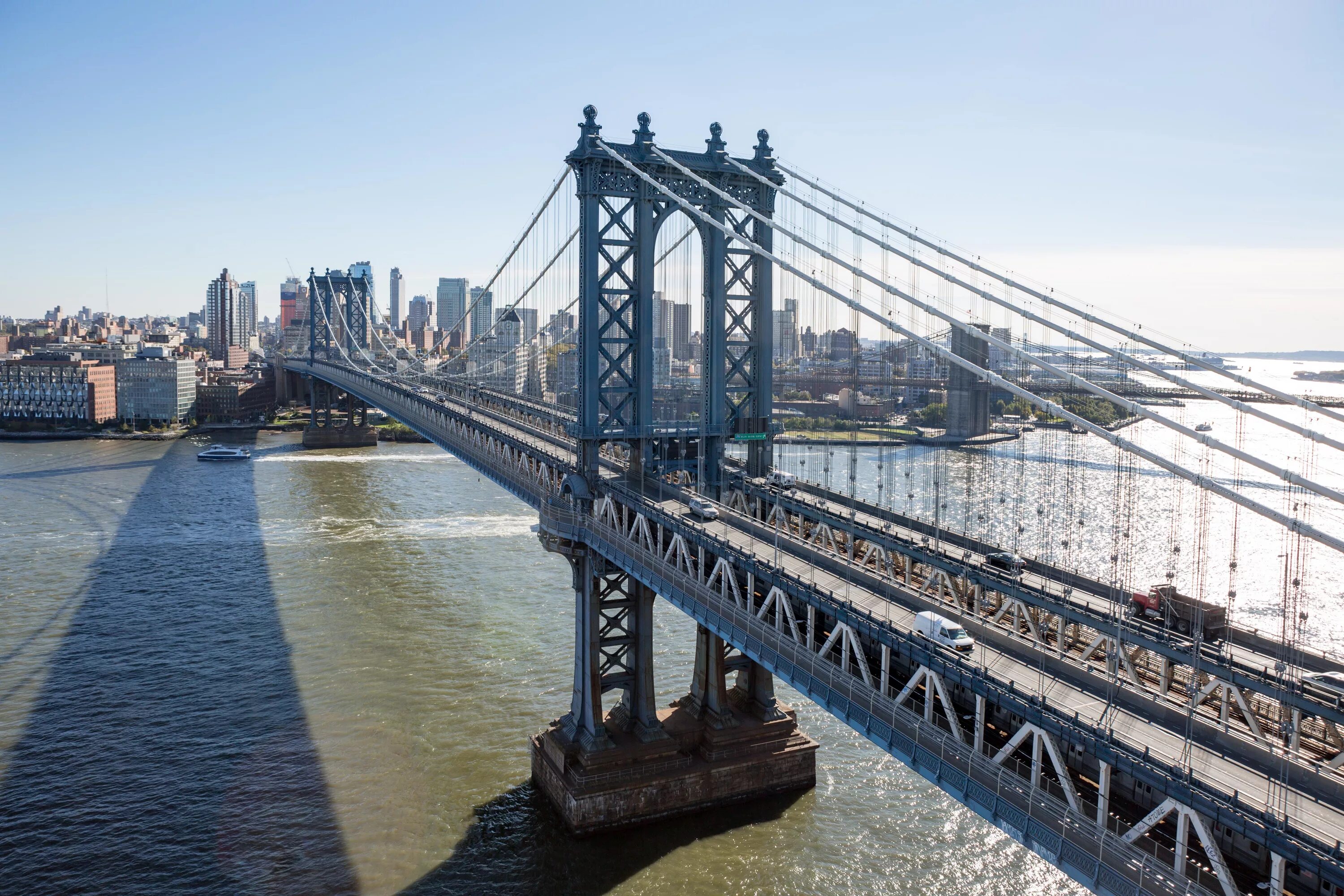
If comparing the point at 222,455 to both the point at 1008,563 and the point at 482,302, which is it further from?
the point at 1008,563

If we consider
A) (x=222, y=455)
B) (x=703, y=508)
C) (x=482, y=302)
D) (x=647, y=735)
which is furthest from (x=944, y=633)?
(x=222, y=455)

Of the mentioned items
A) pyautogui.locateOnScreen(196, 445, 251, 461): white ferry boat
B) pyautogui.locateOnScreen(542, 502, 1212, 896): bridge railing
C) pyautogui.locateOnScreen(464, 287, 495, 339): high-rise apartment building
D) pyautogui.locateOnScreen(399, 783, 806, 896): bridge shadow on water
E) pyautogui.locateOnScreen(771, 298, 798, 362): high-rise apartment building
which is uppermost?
pyautogui.locateOnScreen(464, 287, 495, 339): high-rise apartment building

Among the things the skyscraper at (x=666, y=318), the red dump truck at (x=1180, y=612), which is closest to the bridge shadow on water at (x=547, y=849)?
the red dump truck at (x=1180, y=612)

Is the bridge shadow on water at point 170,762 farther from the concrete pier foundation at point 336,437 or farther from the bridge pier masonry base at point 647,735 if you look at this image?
the concrete pier foundation at point 336,437

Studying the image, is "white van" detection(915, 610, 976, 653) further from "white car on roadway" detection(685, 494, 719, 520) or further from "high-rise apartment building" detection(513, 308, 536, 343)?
"high-rise apartment building" detection(513, 308, 536, 343)

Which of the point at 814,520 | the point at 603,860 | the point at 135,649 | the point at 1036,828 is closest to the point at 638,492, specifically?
the point at 814,520

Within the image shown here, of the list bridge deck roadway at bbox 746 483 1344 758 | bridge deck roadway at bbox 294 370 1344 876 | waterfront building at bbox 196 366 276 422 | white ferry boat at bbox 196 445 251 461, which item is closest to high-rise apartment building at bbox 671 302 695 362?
bridge deck roadway at bbox 294 370 1344 876
